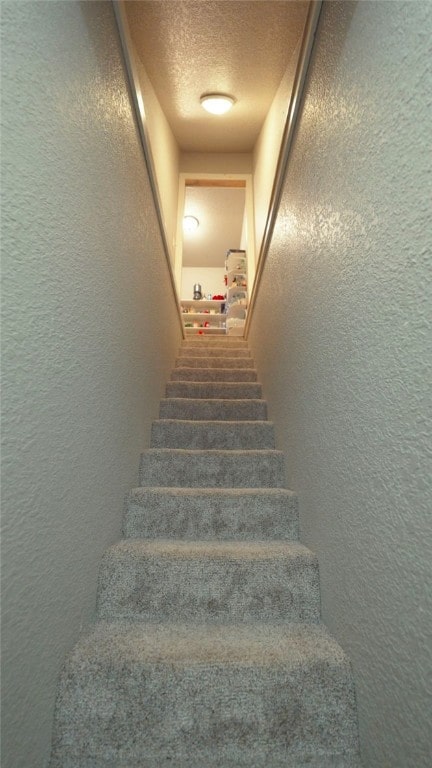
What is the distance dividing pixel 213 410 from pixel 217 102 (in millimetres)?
2651

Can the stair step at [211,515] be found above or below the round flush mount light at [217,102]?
below

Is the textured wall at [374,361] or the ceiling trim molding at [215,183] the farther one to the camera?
the ceiling trim molding at [215,183]

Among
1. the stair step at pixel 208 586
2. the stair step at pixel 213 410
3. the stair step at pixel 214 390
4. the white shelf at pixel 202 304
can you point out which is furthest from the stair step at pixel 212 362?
the white shelf at pixel 202 304

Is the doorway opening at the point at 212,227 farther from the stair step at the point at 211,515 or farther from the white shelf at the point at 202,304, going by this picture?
the stair step at the point at 211,515

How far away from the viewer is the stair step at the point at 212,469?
1371 millimetres

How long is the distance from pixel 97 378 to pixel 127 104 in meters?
1.04

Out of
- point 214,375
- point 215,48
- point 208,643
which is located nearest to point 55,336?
point 208,643

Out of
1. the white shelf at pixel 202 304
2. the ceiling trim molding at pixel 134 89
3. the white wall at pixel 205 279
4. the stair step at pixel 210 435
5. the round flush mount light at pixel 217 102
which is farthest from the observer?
the white wall at pixel 205 279

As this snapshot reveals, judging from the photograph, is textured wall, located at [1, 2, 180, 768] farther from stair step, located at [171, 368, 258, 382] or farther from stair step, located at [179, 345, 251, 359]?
stair step, located at [179, 345, 251, 359]

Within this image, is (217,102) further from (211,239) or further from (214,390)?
(211,239)

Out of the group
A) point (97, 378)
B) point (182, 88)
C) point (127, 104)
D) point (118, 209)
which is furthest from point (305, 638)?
point (182, 88)

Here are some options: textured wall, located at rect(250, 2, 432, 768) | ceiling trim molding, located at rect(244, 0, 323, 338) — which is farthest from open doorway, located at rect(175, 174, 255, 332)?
textured wall, located at rect(250, 2, 432, 768)

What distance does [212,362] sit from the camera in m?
2.54

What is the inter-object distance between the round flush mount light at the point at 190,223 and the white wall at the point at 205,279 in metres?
1.21
